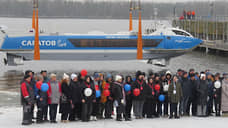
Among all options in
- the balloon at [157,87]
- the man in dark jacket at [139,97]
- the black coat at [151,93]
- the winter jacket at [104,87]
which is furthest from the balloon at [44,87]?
the balloon at [157,87]

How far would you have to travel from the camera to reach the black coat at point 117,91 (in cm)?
1150

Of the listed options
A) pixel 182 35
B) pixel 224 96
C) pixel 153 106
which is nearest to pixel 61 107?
pixel 153 106

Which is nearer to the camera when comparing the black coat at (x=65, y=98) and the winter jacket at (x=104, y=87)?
the black coat at (x=65, y=98)

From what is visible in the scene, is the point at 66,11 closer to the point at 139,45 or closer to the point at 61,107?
the point at 139,45

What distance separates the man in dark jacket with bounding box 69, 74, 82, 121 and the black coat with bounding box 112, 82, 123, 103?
0.99m

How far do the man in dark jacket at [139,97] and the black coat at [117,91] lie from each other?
45 centimetres

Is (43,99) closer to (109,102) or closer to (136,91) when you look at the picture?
(109,102)

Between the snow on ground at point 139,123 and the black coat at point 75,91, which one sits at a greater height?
the black coat at point 75,91

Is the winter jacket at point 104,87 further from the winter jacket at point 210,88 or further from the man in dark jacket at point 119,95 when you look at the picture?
the winter jacket at point 210,88

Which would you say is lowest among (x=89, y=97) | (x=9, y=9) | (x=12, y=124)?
(x=12, y=124)

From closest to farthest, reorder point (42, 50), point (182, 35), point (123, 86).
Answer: point (123, 86) → point (42, 50) → point (182, 35)

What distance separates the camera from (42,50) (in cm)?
2692

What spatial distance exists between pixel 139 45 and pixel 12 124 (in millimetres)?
17429

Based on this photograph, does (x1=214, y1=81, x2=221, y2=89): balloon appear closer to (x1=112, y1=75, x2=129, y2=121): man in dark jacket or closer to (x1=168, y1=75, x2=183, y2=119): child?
(x1=168, y1=75, x2=183, y2=119): child
